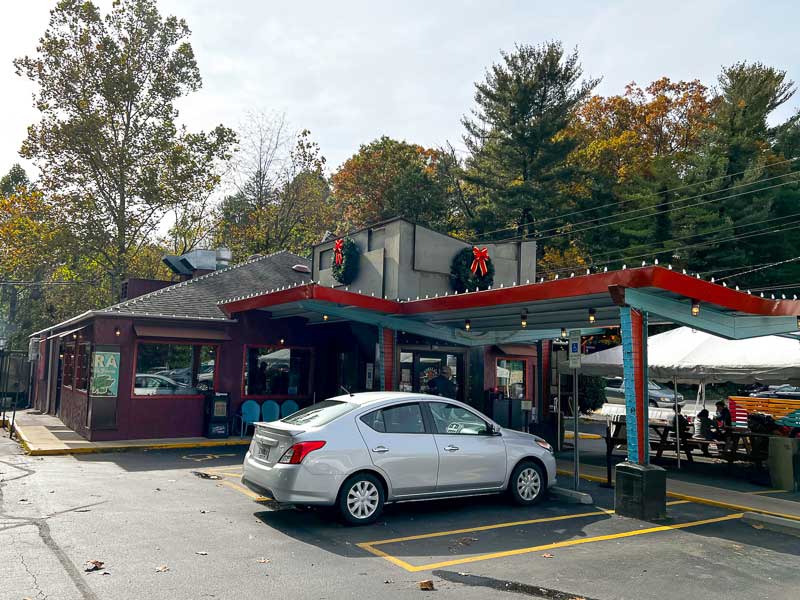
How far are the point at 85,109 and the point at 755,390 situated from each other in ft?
134

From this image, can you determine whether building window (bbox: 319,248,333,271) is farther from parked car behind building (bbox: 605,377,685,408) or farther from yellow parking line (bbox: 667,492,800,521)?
parked car behind building (bbox: 605,377,685,408)

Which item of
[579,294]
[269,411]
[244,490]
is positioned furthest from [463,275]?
[244,490]

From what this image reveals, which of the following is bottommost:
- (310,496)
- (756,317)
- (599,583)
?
(599,583)

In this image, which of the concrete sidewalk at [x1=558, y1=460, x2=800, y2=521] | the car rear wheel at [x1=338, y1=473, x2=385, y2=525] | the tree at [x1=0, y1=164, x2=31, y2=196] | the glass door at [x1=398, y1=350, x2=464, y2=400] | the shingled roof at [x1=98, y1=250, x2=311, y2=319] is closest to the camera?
the car rear wheel at [x1=338, y1=473, x2=385, y2=525]

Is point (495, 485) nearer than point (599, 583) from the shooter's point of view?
No

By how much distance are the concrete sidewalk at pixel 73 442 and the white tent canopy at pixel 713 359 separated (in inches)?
332

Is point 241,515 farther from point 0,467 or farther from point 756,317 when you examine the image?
point 756,317

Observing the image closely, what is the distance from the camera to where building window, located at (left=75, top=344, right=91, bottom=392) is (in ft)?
57.1

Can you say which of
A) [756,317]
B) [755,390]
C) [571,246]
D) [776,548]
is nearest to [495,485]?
[776,548]

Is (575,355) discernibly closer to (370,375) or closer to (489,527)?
(489,527)

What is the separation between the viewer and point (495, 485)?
9320 millimetres

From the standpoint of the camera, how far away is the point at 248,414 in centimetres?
1742

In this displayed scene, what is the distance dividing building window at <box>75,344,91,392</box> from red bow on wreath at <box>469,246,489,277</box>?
10865mm

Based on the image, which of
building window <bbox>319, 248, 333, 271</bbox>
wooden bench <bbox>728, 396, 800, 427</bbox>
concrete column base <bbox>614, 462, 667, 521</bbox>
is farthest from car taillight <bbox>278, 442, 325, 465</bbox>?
wooden bench <bbox>728, 396, 800, 427</bbox>
